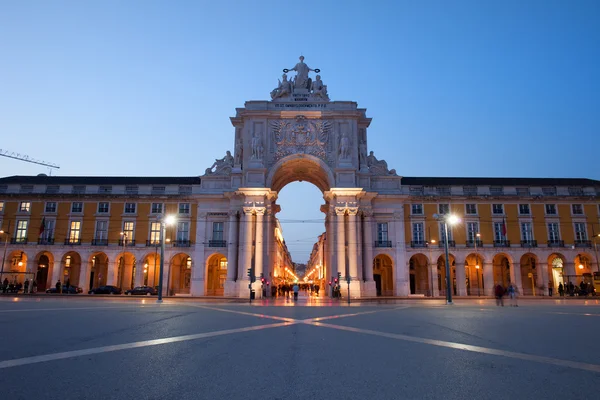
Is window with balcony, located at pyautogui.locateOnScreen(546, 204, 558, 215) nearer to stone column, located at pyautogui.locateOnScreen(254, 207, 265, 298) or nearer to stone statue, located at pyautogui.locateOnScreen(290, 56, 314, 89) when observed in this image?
stone statue, located at pyautogui.locateOnScreen(290, 56, 314, 89)

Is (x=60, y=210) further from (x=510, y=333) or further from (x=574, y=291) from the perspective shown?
(x=574, y=291)

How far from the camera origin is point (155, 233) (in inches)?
2173

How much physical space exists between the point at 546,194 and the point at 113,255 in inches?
2251

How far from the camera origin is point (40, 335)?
38.9 ft

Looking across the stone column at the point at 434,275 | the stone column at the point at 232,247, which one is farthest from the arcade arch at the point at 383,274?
the stone column at the point at 232,247

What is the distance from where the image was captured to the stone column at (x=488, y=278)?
172 ft

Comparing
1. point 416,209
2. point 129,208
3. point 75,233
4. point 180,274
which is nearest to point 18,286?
point 75,233

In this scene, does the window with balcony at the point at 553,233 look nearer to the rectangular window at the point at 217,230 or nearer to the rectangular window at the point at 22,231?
the rectangular window at the point at 217,230

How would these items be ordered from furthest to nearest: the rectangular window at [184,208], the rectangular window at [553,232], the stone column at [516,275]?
the rectangular window at [184,208] < the rectangular window at [553,232] < the stone column at [516,275]

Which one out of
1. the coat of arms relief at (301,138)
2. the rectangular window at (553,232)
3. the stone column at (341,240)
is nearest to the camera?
the stone column at (341,240)

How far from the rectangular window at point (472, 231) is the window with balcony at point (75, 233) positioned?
166 feet

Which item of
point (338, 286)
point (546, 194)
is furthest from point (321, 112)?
point (546, 194)

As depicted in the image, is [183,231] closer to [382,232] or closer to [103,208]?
[103,208]

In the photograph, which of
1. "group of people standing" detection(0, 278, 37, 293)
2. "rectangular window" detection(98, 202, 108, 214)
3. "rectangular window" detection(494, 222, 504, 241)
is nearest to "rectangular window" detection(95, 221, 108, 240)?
"rectangular window" detection(98, 202, 108, 214)
